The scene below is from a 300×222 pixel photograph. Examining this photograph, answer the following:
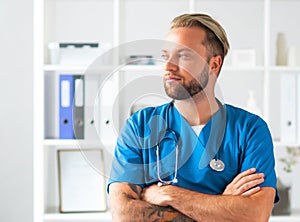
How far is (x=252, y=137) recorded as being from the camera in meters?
2.11

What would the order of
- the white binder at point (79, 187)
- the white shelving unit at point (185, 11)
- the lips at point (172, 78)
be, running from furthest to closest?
the white shelving unit at point (185, 11) → the white binder at point (79, 187) → the lips at point (172, 78)

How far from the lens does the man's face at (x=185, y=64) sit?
1.90 m

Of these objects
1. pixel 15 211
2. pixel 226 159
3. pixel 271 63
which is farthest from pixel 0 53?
pixel 226 159

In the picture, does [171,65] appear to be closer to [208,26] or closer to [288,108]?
[208,26]

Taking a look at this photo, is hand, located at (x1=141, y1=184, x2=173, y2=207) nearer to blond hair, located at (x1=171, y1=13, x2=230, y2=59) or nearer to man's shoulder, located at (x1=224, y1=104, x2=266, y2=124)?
man's shoulder, located at (x1=224, y1=104, x2=266, y2=124)

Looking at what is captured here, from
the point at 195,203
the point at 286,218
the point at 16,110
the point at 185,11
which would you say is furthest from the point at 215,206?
the point at 16,110

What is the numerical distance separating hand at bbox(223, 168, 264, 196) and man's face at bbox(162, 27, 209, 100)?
1.07ft

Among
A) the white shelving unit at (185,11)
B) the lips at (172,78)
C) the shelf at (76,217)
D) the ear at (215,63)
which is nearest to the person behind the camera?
the lips at (172,78)

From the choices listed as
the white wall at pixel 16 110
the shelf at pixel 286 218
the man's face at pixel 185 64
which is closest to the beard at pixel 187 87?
the man's face at pixel 185 64

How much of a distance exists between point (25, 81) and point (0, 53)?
0.69ft

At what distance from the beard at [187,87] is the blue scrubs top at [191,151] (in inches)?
6.2

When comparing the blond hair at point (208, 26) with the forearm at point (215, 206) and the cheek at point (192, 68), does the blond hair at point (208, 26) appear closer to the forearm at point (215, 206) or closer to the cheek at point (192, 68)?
the cheek at point (192, 68)

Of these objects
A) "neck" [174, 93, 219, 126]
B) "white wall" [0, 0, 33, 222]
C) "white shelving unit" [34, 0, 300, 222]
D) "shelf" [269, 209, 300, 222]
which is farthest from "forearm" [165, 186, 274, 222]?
"white wall" [0, 0, 33, 222]

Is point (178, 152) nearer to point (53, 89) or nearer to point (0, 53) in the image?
point (53, 89)
